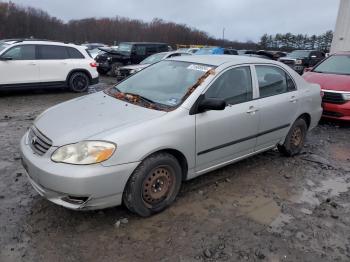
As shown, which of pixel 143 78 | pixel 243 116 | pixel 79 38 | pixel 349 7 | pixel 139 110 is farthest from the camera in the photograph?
pixel 79 38

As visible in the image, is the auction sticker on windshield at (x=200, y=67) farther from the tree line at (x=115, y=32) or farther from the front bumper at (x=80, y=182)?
the tree line at (x=115, y=32)

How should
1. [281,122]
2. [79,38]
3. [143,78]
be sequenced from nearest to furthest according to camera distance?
[143,78] → [281,122] → [79,38]

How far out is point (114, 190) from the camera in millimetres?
3281

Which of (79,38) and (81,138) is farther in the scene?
(79,38)

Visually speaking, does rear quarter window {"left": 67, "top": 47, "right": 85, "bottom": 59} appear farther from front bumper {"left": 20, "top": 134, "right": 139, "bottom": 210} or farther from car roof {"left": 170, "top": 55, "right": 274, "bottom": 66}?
front bumper {"left": 20, "top": 134, "right": 139, "bottom": 210}

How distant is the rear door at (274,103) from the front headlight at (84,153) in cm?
230

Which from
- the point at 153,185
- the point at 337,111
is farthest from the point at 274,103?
the point at 337,111

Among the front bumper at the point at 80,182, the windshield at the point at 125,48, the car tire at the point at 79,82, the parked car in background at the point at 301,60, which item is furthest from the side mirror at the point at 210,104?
the parked car in background at the point at 301,60

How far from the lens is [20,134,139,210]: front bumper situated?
312cm

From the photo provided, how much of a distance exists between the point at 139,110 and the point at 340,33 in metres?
20.3

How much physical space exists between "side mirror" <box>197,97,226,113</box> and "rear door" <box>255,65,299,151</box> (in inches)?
41.7

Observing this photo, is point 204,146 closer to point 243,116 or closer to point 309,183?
point 243,116

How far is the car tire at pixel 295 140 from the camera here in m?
5.50

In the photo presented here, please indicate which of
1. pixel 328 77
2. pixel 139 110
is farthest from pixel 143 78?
pixel 328 77
